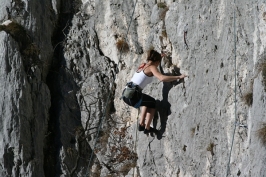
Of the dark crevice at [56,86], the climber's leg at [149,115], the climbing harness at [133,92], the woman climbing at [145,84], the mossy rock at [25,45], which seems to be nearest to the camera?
the woman climbing at [145,84]

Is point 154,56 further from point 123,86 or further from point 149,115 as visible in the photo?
point 123,86

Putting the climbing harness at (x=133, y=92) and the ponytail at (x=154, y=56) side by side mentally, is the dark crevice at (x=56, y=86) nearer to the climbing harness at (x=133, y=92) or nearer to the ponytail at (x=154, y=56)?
the climbing harness at (x=133, y=92)

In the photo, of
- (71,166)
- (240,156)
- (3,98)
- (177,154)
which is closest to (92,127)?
(71,166)

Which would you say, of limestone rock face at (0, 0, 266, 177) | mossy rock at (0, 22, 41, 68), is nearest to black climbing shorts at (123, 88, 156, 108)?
limestone rock face at (0, 0, 266, 177)

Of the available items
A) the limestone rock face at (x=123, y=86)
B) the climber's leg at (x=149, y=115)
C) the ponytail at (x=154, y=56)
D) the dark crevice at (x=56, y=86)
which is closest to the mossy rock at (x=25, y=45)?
the limestone rock face at (x=123, y=86)

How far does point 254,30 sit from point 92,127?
5.53m

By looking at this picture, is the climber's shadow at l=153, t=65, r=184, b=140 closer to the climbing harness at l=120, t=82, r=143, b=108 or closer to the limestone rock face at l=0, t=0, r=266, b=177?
the limestone rock face at l=0, t=0, r=266, b=177

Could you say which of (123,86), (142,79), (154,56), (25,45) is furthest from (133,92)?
(25,45)

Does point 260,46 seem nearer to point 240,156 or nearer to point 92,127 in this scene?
point 240,156

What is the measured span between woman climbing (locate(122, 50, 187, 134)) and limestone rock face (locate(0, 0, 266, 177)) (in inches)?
12.9

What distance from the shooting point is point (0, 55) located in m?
16.0

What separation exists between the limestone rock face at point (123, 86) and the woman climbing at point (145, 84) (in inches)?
12.9

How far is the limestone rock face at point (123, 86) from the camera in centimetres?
1185

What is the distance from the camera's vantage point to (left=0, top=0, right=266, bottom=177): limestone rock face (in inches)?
467
